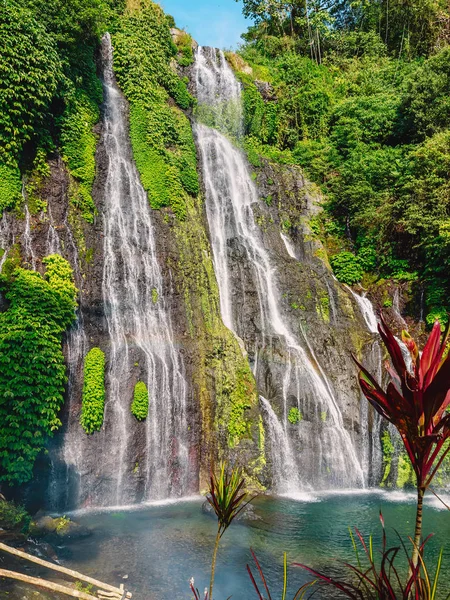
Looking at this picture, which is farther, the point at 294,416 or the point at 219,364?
the point at 219,364

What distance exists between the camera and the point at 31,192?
45.5 feet

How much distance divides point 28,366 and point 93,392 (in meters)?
2.07

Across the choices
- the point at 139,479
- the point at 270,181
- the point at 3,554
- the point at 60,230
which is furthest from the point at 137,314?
the point at 270,181

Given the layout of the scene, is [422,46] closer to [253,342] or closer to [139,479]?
[253,342]

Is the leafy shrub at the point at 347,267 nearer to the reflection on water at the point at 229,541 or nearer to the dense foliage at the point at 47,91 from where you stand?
the reflection on water at the point at 229,541

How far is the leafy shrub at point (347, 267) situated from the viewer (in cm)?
1962

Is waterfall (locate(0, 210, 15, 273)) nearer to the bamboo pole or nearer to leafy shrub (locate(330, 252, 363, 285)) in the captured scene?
the bamboo pole

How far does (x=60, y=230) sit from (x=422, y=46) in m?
31.1

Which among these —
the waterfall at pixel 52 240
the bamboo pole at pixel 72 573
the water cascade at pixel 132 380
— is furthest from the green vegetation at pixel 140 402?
the bamboo pole at pixel 72 573

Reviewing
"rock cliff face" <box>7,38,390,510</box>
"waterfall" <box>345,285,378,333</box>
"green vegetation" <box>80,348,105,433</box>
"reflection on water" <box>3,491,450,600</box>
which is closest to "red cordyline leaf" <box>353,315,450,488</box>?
"reflection on water" <box>3,491,450,600</box>

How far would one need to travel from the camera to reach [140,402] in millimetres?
12719

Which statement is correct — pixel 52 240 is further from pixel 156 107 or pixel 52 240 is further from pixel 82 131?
pixel 156 107

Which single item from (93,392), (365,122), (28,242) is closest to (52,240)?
(28,242)

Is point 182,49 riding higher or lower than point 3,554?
higher
